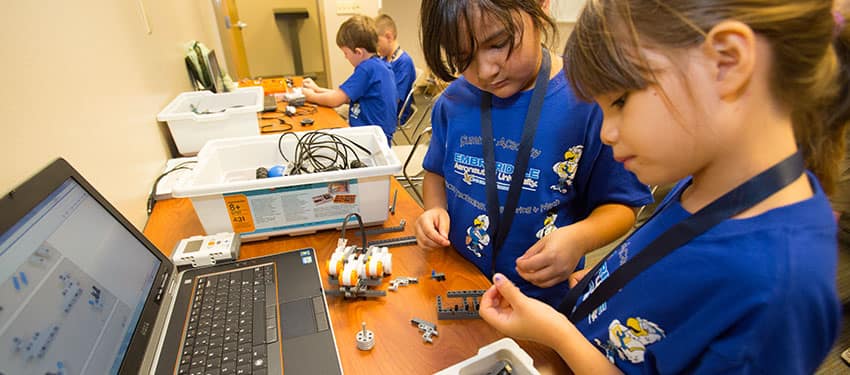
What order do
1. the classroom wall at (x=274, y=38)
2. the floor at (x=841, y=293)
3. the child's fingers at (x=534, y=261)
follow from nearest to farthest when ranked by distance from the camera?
the child's fingers at (x=534, y=261)
the floor at (x=841, y=293)
the classroom wall at (x=274, y=38)

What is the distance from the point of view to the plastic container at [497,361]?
48 cm

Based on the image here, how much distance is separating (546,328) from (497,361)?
0.27ft

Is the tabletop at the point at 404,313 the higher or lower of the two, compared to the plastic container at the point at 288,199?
lower

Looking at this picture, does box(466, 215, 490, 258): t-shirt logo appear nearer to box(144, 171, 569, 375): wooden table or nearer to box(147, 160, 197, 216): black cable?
box(144, 171, 569, 375): wooden table

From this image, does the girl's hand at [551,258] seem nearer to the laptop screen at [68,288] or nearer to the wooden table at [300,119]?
the laptop screen at [68,288]

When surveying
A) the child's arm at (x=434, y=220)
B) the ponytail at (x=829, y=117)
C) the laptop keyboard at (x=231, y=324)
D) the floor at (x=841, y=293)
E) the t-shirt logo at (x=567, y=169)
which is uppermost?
the ponytail at (x=829, y=117)

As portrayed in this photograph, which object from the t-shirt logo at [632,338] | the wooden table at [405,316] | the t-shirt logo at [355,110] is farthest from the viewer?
the t-shirt logo at [355,110]

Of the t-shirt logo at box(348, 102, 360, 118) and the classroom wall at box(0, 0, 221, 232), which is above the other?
the classroom wall at box(0, 0, 221, 232)

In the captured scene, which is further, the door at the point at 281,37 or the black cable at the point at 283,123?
the door at the point at 281,37

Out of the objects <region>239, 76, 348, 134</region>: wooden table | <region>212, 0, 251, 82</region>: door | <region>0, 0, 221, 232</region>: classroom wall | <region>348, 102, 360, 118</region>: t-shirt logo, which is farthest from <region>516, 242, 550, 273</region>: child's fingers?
<region>212, 0, 251, 82</region>: door

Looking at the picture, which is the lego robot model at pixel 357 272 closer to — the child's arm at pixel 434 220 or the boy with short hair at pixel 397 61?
the child's arm at pixel 434 220

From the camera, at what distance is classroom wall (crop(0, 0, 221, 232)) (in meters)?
0.62

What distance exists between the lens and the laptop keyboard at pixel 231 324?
1.78 feet

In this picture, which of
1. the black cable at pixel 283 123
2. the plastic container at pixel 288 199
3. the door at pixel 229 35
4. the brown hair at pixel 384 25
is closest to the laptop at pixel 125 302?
the plastic container at pixel 288 199
